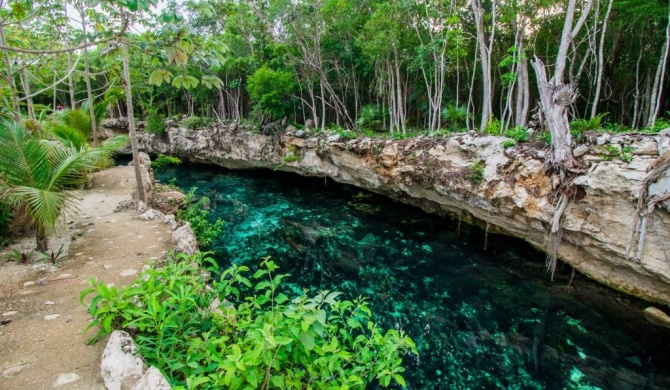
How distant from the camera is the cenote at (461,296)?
5145mm

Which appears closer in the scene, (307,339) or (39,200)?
(307,339)

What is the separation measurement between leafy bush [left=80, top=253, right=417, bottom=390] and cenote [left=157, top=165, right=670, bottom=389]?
10.7 ft

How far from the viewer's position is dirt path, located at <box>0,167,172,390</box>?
2.55 m

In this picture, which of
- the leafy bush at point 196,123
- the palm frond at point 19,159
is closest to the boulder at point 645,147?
the palm frond at point 19,159

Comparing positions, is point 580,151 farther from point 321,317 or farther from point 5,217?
point 5,217

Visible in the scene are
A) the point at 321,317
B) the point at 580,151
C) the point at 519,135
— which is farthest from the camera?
the point at 519,135

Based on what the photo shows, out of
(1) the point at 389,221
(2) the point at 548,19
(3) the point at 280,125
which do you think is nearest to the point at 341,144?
(1) the point at 389,221

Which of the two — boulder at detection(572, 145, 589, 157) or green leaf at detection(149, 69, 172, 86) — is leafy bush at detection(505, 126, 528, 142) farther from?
green leaf at detection(149, 69, 172, 86)

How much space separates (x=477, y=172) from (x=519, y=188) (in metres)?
1.16

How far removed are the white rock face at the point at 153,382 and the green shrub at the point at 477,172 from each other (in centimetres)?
853

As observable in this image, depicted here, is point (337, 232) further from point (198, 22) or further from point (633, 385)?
point (198, 22)

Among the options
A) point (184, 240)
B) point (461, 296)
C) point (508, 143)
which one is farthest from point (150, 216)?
point (508, 143)

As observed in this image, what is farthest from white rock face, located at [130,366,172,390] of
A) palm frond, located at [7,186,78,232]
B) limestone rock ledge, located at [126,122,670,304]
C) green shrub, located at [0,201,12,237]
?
limestone rock ledge, located at [126,122,670,304]

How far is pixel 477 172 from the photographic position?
8.75 meters
